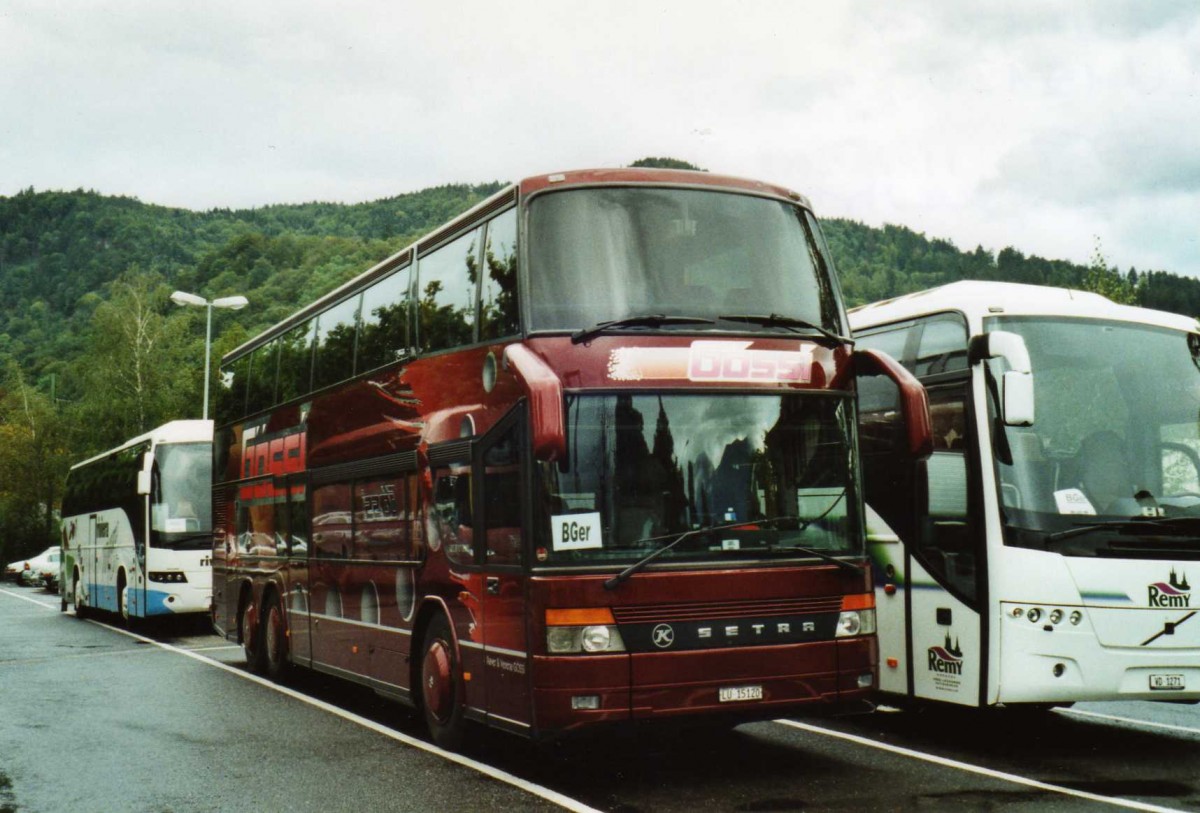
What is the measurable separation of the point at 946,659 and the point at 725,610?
230 centimetres

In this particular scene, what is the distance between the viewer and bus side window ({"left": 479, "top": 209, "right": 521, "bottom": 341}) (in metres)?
9.07

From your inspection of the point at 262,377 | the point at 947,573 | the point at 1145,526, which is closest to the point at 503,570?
the point at 947,573

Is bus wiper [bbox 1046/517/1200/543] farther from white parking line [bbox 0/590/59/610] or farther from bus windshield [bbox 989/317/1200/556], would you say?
white parking line [bbox 0/590/59/610]

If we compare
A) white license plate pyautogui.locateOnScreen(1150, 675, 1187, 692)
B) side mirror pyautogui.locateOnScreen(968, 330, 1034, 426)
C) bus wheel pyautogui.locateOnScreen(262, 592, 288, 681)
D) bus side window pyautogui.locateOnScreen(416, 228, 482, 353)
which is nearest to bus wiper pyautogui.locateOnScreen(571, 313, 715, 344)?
bus side window pyautogui.locateOnScreen(416, 228, 482, 353)

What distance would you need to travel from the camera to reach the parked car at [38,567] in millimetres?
52000

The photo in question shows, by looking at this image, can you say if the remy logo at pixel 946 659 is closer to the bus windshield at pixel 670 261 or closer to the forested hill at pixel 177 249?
the bus windshield at pixel 670 261

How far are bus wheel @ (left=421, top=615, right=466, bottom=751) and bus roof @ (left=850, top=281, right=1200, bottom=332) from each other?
4.39 meters

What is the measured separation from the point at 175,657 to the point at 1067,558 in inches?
543

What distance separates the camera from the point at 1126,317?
1018cm

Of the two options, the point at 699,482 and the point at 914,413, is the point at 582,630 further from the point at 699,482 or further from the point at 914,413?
the point at 914,413

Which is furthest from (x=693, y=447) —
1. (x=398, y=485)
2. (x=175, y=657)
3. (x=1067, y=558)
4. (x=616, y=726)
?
(x=175, y=657)

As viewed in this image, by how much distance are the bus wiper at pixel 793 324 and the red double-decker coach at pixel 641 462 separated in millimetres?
15

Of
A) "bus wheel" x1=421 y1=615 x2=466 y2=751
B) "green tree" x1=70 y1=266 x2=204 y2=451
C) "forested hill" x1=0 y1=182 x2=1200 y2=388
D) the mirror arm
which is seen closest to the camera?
the mirror arm

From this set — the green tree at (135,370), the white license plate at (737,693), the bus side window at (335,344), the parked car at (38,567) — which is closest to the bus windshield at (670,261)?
the white license plate at (737,693)
